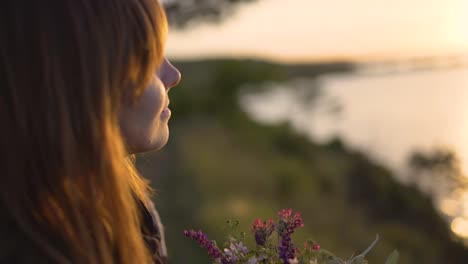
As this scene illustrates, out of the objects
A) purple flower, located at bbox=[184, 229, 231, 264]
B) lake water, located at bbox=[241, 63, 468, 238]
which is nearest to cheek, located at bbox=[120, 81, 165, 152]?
purple flower, located at bbox=[184, 229, 231, 264]

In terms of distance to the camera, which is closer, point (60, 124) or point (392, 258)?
point (60, 124)

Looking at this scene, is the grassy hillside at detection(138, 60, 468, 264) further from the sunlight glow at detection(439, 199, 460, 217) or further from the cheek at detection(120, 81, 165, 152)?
the cheek at detection(120, 81, 165, 152)

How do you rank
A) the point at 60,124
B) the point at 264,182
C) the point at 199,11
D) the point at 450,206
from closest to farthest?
the point at 60,124, the point at 199,11, the point at 264,182, the point at 450,206

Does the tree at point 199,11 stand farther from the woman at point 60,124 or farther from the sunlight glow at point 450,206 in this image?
the sunlight glow at point 450,206

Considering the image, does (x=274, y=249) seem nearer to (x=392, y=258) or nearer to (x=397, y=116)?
(x=392, y=258)

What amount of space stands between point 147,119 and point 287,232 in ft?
0.95

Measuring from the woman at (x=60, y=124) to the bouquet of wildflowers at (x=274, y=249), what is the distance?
0.17 m

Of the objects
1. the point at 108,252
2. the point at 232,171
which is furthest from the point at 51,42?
the point at 232,171

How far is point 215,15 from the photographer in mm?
7008

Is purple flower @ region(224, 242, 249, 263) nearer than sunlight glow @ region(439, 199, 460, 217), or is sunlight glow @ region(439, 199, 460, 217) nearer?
purple flower @ region(224, 242, 249, 263)

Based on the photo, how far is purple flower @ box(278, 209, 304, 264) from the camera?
3.61 feet

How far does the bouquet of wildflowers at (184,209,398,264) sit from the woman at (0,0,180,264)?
17 cm

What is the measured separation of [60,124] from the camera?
1.01 metres

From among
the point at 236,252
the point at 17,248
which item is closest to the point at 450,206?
the point at 236,252
